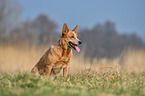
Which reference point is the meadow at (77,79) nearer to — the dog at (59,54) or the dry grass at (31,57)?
the dry grass at (31,57)

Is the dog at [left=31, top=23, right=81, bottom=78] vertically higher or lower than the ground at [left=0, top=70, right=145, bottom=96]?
higher

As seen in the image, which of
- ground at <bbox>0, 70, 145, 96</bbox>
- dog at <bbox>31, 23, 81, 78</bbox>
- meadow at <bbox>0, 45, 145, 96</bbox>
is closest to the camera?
ground at <bbox>0, 70, 145, 96</bbox>

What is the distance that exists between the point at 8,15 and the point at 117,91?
15834 mm

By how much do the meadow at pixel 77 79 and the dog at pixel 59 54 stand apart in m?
0.21

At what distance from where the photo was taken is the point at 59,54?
111 inches

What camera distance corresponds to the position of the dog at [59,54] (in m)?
2.78

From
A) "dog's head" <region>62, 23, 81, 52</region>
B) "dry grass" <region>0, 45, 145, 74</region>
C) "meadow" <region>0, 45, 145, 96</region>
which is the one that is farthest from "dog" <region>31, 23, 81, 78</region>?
"dry grass" <region>0, 45, 145, 74</region>

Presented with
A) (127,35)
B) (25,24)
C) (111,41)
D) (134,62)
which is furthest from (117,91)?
(127,35)

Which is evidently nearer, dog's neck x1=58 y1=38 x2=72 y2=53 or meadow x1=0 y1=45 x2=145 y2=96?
meadow x1=0 y1=45 x2=145 y2=96

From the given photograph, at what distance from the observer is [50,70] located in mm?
2787

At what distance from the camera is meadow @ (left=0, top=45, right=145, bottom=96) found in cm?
199

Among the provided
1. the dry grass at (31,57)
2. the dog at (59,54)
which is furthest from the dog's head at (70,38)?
Result: the dry grass at (31,57)

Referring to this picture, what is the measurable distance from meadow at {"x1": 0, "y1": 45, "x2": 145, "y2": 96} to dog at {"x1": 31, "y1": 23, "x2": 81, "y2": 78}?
0.70 ft

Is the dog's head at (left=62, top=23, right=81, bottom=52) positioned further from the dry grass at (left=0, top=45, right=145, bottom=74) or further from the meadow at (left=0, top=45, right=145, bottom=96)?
the dry grass at (left=0, top=45, right=145, bottom=74)
